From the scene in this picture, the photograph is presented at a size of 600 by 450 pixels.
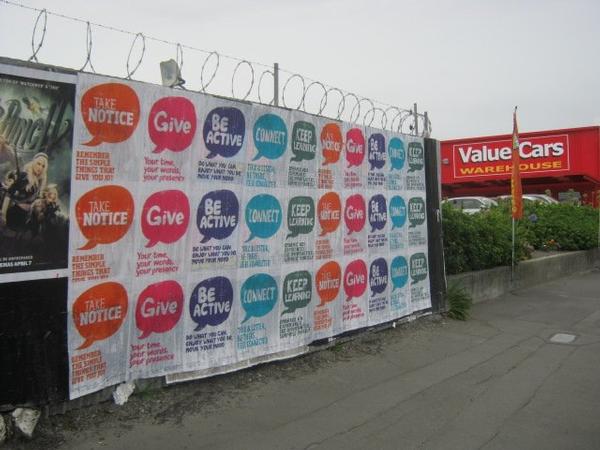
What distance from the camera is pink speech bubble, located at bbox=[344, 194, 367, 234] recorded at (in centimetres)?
649

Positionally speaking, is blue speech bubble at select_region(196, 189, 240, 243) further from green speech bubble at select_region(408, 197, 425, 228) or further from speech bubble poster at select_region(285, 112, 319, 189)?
green speech bubble at select_region(408, 197, 425, 228)

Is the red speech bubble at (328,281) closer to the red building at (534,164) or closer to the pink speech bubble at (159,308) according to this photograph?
the pink speech bubble at (159,308)

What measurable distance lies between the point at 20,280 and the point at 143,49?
6.66ft

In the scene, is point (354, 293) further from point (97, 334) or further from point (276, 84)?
point (97, 334)

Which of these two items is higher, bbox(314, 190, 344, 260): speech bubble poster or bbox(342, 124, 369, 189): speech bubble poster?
bbox(342, 124, 369, 189): speech bubble poster

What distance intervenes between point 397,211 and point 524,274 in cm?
608

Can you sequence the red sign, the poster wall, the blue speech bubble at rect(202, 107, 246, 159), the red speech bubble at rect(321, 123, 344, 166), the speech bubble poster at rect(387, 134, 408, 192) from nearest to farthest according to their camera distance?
the poster wall < the blue speech bubble at rect(202, 107, 246, 159) < the red speech bubble at rect(321, 123, 344, 166) < the speech bubble poster at rect(387, 134, 408, 192) < the red sign

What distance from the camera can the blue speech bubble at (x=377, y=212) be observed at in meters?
6.89

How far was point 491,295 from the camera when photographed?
34.5ft

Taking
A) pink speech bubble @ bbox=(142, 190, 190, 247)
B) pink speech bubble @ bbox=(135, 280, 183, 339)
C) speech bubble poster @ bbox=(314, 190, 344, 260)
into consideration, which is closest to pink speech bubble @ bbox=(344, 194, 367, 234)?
speech bubble poster @ bbox=(314, 190, 344, 260)

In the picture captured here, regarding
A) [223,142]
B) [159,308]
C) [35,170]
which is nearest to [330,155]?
[223,142]

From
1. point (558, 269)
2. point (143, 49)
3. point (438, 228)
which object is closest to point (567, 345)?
point (438, 228)

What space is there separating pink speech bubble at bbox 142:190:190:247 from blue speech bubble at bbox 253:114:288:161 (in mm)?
971

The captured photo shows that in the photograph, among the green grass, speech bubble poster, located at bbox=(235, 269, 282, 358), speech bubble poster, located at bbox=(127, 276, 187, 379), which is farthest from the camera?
the green grass
